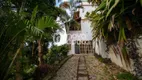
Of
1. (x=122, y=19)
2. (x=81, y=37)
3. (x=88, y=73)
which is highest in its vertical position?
(x=81, y=37)

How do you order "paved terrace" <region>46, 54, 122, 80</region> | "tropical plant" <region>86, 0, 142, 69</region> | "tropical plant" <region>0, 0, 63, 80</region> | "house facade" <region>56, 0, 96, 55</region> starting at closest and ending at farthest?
"tropical plant" <region>86, 0, 142, 69</region>
"tropical plant" <region>0, 0, 63, 80</region>
"paved terrace" <region>46, 54, 122, 80</region>
"house facade" <region>56, 0, 96, 55</region>

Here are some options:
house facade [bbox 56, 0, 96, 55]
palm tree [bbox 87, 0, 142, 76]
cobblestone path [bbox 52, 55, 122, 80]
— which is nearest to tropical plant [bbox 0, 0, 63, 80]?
palm tree [bbox 87, 0, 142, 76]

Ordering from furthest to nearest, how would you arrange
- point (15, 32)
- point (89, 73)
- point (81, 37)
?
point (81, 37), point (89, 73), point (15, 32)

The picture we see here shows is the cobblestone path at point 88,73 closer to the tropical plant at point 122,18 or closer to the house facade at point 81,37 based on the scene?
the tropical plant at point 122,18

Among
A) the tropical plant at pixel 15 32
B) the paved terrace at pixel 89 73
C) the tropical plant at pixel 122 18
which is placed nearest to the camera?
the tropical plant at pixel 122 18

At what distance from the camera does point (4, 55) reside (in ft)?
18.9

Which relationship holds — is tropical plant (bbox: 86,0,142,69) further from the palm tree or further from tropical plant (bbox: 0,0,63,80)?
tropical plant (bbox: 0,0,63,80)

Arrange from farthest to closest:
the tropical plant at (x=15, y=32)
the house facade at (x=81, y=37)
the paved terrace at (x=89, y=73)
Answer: the house facade at (x=81, y=37) < the paved terrace at (x=89, y=73) < the tropical plant at (x=15, y=32)

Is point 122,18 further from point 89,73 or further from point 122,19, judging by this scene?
point 89,73

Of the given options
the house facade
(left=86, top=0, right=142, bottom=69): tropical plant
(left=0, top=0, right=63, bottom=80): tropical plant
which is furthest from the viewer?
the house facade

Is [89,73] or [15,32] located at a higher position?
[15,32]

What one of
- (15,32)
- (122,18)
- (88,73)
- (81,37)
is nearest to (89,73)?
(88,73)

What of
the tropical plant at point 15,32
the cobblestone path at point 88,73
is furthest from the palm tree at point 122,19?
the cobblestone path at point 88,73

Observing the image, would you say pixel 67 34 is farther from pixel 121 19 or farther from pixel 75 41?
pixel 121 19
